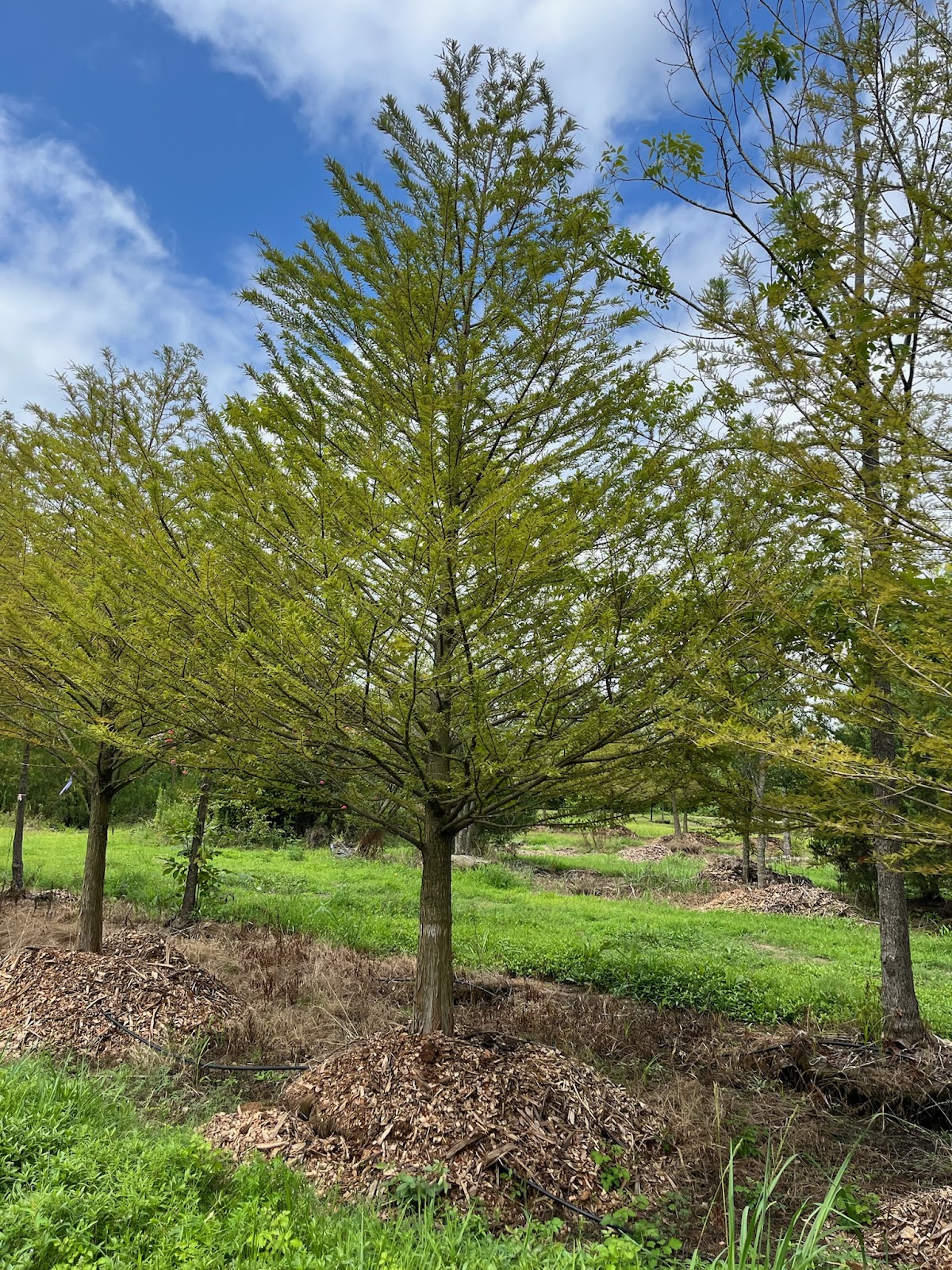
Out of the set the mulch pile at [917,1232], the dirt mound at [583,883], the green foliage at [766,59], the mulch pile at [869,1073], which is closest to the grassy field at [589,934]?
the mulch pile at [869,1073]

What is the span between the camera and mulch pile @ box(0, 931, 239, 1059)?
Answer: 489 cm

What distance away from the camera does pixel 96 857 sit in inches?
254

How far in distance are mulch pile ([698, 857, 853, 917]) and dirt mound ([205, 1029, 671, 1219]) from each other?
11595 millimetres

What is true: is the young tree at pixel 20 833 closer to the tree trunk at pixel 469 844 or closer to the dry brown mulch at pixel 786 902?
the tree trunk at pixel 469 844

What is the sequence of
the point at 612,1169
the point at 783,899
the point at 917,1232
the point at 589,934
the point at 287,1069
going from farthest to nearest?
the point at 783,899 < the point at 589,934 < the point at 287,1069 < the point at 612,1169 < the point at 917,1232

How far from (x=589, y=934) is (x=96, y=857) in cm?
681

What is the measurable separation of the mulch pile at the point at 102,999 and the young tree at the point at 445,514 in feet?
7.11

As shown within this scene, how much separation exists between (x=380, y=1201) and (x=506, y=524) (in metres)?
3.07

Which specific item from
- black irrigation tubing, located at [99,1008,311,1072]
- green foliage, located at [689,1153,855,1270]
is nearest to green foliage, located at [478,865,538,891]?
black irrigation tubing, located at [99,1008,311,1072]

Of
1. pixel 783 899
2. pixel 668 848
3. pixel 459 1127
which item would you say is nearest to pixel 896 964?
pixel 459 1127

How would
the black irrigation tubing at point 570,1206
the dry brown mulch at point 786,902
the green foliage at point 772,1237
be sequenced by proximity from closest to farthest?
the green foliage at point 772,1237 < the black irrigation tubing at point 570,1206 < the dry brown mulch at point 786,902

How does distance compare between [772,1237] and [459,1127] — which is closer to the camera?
[772,1237]

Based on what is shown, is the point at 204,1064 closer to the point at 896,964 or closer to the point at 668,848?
the point at 896,964

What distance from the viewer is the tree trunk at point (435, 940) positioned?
14.5 feet
